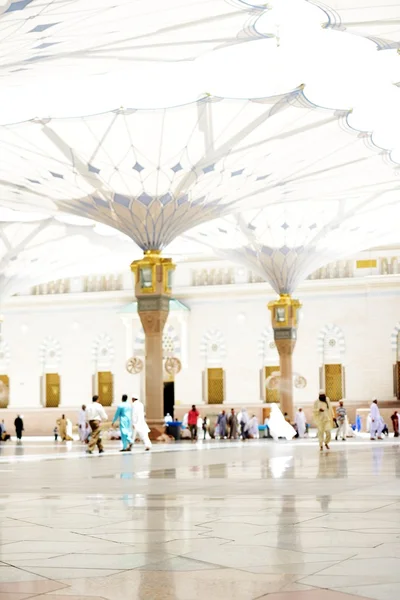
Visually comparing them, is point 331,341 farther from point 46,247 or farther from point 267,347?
point 46,247

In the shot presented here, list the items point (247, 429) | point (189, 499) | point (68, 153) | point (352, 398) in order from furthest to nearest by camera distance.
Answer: point (352, 398), point (247, 429), point (68, 153), point (189, 499)

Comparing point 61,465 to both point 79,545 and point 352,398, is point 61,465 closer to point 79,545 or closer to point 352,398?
point 79,545

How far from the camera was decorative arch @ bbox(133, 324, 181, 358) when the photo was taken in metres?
30.9

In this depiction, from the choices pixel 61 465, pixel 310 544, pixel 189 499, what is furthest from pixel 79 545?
pixel 61 465

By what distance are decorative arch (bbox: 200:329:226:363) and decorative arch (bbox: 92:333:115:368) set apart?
3.55 metres

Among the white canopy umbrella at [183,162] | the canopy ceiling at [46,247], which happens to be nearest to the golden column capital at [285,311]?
the white canopy umbrella at [183,162]

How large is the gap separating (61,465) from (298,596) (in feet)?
27.1

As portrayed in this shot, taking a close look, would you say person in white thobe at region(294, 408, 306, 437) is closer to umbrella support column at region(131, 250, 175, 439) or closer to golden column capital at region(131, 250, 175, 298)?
umbrella support column at region(131, 250, 175, 439)

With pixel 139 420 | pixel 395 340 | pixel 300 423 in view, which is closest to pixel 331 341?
pixel 395 340

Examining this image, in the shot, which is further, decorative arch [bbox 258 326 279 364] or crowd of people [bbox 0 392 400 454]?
Answer: decorative arch [bbox 258 326 279 364]

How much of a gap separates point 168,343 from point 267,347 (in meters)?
3.67

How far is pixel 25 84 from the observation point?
12.9m

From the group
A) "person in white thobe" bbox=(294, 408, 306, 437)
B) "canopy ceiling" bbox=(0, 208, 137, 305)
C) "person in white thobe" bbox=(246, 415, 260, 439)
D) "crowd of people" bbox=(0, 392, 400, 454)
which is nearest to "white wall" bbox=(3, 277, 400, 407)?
"crowd of people" bbox=(0, 392, 400, 454)

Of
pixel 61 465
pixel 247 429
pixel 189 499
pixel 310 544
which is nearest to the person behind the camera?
pixel 310 544
